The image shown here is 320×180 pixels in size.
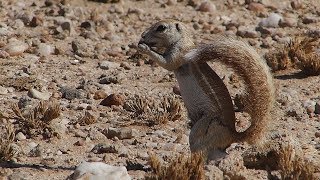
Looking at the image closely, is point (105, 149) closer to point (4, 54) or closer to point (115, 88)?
point (115, 88)

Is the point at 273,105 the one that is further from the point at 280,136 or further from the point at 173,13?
the point at 173,13

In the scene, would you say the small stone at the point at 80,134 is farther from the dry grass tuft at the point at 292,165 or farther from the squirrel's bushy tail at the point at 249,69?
the dry grass tuft at the point at 292,165

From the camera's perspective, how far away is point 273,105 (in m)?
8.12

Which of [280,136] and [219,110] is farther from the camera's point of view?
[280,136]

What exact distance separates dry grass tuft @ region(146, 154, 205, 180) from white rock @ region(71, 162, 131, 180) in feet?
0.82

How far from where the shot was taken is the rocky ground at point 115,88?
8.72 metres

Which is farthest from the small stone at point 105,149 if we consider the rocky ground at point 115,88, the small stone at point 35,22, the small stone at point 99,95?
the small stone at point 35,22

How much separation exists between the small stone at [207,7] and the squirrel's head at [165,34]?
7.18m

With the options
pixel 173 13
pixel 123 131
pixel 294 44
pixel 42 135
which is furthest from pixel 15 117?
pixel 173 13

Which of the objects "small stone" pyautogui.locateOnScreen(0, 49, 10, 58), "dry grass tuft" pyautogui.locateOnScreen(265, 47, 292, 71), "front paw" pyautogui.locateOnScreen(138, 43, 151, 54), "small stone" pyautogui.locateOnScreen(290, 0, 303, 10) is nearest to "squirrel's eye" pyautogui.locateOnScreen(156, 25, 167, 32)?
"front paw" pyautogui.locateOnScreen(138, 43, 151, 54)

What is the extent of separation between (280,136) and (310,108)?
133cm

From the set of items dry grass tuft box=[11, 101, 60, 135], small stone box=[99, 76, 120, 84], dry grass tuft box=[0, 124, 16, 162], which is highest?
dry grass tuft box=[0, 124, 16, 162]

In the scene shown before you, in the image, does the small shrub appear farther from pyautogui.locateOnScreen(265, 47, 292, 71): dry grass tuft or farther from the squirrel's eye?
pyautogui.locateOnScreen(265, 47, 292, 71): dry grass tuft

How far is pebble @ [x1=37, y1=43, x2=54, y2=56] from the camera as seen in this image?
13.0 m
